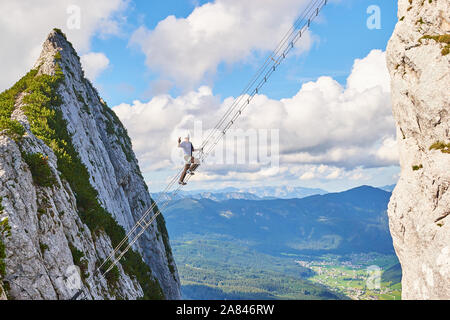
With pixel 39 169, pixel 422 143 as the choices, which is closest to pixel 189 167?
pixel 39 169

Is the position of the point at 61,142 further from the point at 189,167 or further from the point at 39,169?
the point at 189,167

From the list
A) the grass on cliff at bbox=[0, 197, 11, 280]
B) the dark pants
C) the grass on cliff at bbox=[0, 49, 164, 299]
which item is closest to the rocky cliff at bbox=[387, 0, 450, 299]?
the dark pants

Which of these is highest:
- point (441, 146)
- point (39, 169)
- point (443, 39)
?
point (443, 39)

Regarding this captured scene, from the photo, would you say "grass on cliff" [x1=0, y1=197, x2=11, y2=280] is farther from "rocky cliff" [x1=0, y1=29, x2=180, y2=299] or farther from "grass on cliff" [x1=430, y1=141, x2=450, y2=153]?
"grass on cliff" [x1=430, y1=141, x2=450, y2=153]

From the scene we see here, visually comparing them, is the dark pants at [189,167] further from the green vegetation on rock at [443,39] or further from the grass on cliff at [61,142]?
the green vegetation on rock at [443,39]

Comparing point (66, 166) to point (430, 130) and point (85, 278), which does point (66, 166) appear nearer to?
point (85, 278)
